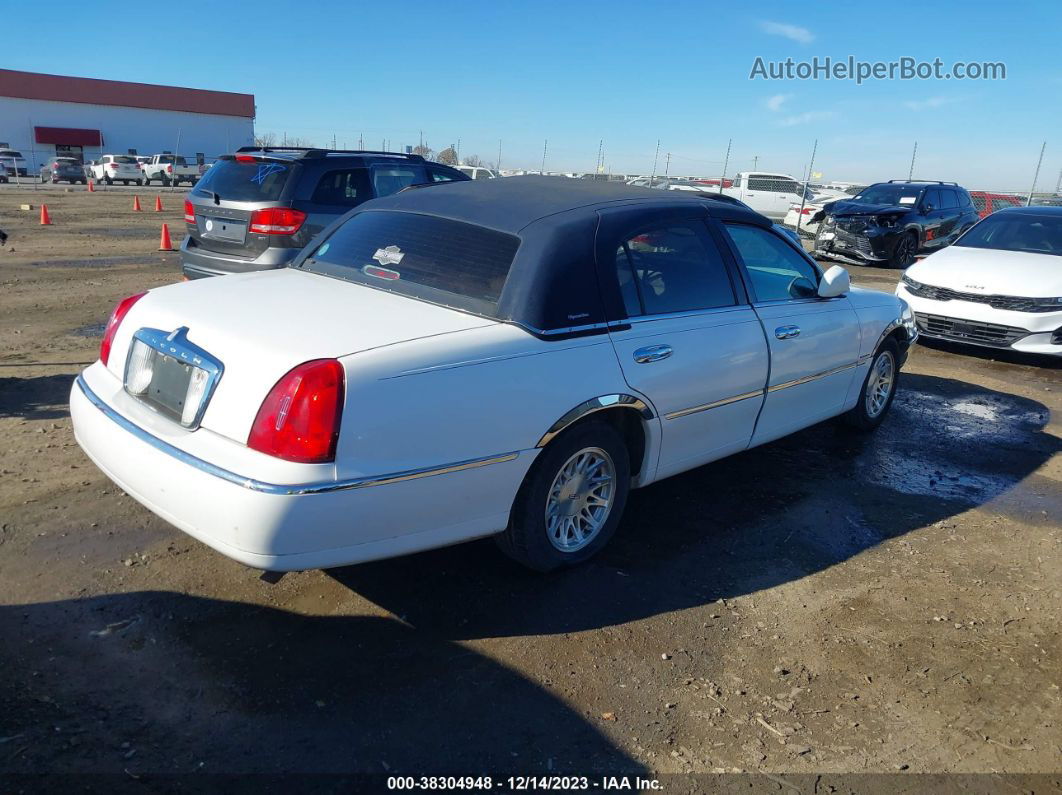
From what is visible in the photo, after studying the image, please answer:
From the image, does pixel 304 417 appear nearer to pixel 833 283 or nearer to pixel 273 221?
pixel 833 283

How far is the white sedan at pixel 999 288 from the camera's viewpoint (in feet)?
27.7

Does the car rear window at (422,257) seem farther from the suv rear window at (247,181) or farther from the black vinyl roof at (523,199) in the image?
the suv rear window at (247,181)

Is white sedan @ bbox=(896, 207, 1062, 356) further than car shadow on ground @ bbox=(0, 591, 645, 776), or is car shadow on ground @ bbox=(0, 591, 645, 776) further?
white sedan @ bbox=(896, 207, 1062, 356)

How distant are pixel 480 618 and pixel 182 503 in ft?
4.13

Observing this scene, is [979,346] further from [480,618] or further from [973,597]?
[480,618]

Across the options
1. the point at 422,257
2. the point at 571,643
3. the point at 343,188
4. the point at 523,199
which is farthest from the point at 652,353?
the point at 343,188

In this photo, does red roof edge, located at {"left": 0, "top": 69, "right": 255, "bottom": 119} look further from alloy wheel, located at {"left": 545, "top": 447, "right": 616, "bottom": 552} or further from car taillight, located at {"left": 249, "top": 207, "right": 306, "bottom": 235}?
alloy wheel, located at {"left": 545, "top": 447, "right": 616, "bottom": 552}

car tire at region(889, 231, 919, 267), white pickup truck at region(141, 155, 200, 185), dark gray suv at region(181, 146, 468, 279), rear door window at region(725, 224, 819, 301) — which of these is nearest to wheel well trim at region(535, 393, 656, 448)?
A: rear door window at region(725, 224, 819, 301)

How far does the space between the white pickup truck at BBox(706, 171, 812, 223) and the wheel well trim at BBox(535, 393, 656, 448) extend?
77.9 ft

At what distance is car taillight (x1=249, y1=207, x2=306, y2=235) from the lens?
757 cm

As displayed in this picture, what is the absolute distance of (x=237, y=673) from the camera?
2.97 metres

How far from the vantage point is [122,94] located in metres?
61.6

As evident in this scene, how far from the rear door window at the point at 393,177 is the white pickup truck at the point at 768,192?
60.4 ft

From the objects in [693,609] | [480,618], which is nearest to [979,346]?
[693,609]
